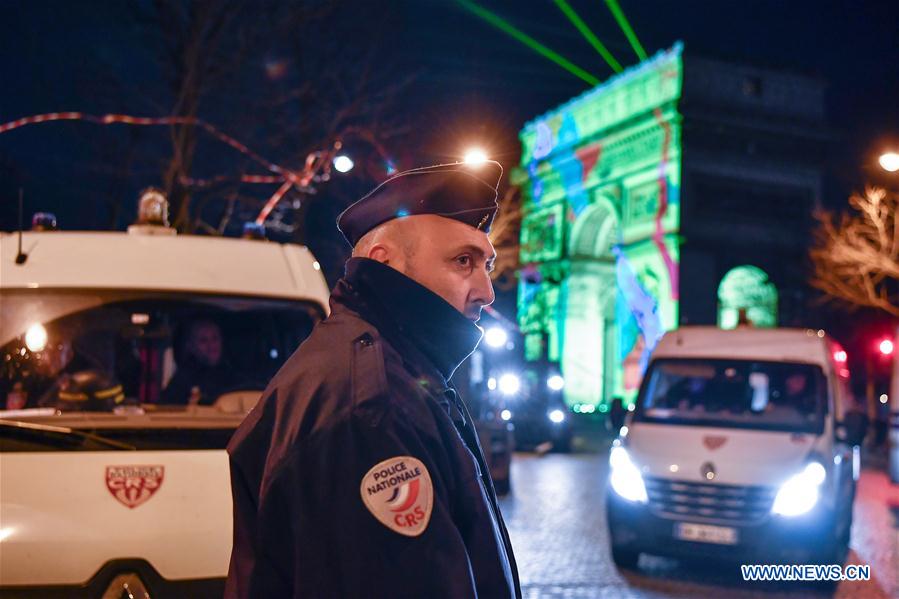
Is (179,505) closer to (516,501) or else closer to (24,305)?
(24,305)

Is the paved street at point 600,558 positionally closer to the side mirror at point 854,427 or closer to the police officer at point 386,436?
the side mirror at point 854,427

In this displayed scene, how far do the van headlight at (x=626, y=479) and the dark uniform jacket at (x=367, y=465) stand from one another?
758 cm

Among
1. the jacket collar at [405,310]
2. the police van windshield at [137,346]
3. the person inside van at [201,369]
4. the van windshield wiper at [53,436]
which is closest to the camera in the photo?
the jacket collar at [405,310]

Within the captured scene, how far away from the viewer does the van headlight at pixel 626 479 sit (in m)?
9.33

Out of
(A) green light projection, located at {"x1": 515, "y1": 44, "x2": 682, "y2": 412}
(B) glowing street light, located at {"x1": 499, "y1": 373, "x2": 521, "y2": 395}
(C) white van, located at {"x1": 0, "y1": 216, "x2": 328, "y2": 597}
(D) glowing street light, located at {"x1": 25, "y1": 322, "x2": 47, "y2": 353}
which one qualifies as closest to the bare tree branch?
(A) green light projection, located at {"x1": 515, "y1": 44, "x2": 682, "y2": 412}

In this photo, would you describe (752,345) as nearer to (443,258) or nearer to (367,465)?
(443,258)

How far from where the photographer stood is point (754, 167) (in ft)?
143

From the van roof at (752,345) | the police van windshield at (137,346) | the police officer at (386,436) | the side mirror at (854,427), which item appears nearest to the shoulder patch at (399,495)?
the police officer at (386,436)

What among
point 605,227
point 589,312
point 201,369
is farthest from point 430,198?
point 605,227

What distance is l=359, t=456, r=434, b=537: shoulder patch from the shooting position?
1.62 metres

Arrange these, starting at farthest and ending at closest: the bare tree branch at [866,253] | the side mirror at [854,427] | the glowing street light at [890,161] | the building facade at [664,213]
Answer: the building facade at [664,213] → the bare tree branch at [866,253] → the glowing street light at [890,161] → the side mirror at [854,427]

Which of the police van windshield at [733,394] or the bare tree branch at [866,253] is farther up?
the bare tree branch at [866,253]

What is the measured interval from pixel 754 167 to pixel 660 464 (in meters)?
36.5

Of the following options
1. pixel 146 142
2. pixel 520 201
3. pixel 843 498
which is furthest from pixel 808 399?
pixel 520 201
